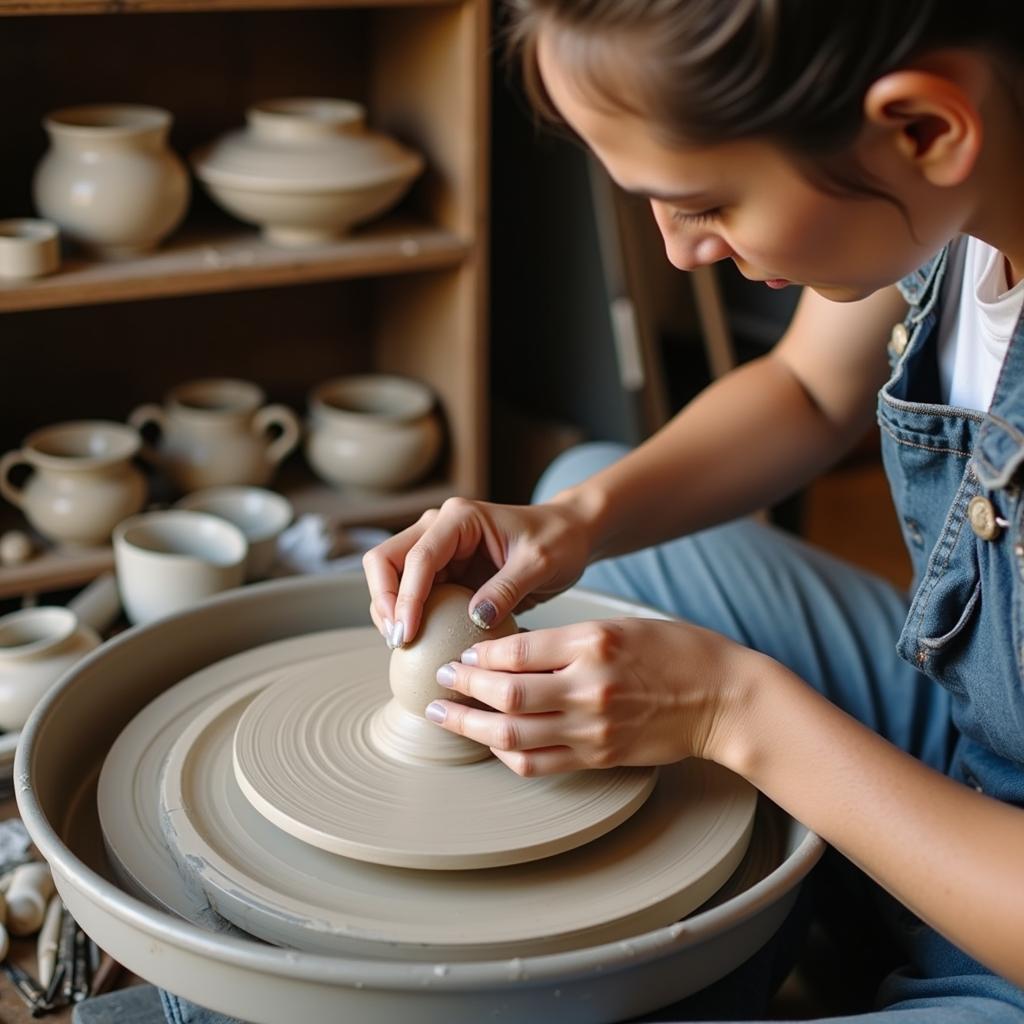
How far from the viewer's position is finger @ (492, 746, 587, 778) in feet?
2.83

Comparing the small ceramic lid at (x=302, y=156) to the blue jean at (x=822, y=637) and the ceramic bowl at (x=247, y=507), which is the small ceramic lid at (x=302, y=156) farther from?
the blue jean at (x=822, y=637)

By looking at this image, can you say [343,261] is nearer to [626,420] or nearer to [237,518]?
[237,518]

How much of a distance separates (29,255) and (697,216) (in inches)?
37.8

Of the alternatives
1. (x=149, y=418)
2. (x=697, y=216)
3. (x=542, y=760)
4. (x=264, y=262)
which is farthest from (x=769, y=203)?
(x=149, y=418)

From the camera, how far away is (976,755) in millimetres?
1028

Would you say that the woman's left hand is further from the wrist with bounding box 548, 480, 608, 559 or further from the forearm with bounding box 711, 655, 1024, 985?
the wrist with bounding box 548, 480, 608, 559

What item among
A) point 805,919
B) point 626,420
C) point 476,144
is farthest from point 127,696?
point 626,420

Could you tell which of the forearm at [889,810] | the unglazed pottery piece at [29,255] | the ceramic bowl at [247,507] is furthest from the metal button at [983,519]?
the unglazed pottery piece at [29,255]

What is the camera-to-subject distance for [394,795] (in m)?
0.92

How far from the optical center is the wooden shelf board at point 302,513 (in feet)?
5.30

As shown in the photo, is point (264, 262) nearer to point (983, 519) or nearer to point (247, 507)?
point (247, 507)

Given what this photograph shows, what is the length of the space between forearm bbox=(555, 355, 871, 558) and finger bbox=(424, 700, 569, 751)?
0.29 meters

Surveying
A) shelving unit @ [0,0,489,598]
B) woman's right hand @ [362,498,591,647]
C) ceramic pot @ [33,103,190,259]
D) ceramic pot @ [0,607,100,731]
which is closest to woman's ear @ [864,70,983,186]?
woman's right hand @ [362,498,591,647]

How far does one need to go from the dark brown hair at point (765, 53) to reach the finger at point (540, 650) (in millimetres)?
302
